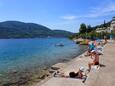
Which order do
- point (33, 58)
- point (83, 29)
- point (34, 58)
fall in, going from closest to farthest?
point (34, 58) → point (33, 58) → point (83, 29)

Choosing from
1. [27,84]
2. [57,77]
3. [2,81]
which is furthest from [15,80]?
[57,77]

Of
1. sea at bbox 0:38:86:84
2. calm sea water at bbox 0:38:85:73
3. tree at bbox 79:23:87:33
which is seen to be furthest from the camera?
tree at bbox 79:23:87:33

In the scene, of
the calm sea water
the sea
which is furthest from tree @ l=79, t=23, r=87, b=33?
the calm sea water

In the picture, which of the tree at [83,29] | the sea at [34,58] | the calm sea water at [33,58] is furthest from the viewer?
the tree at [83,29]

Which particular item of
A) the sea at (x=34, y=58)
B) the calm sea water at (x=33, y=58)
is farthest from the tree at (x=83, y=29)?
the calm sea water at (x=33, y=58)

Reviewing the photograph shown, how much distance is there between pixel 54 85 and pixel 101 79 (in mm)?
3388

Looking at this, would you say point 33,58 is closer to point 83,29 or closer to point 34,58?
point 34,58

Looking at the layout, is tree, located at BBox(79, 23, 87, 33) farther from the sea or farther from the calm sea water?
the calm sea water

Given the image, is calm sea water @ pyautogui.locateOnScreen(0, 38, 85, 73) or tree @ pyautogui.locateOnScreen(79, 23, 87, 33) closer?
calm sea water @ pyautogui.locateOnScreen(0, 38, 85, 73)

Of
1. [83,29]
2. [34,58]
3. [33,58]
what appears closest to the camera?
[34,58]

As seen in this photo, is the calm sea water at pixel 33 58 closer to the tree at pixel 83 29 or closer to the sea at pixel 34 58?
the sea at pixel 34 58

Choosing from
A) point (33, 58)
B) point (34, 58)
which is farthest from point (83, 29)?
point (34, 58)

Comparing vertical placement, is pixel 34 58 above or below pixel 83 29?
below

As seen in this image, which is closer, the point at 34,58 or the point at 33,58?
the point at 34,58
